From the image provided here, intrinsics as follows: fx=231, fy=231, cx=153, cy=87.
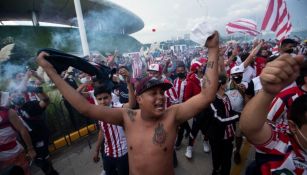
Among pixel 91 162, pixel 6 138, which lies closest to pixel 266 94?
pixel 6 138

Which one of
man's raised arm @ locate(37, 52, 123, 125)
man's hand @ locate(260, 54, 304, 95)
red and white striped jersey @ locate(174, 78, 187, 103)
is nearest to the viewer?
man's hand @ locate(260, 54, 304, 95)

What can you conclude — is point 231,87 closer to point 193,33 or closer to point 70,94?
point 193,33

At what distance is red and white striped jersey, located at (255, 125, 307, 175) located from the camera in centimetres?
155

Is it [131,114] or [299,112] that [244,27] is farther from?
[299,112]

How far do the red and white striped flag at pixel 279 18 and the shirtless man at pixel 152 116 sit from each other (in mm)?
3330

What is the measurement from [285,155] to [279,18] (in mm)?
3901

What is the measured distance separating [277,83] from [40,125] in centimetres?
406

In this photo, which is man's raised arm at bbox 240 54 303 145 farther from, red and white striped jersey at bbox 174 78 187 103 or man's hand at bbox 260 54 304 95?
red and white striped jersey at bbox 174 78 187 103

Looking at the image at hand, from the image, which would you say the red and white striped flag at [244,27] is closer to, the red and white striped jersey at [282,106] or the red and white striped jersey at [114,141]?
the red and white striped jersey at [282,106]

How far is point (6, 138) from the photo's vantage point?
10.3 feet

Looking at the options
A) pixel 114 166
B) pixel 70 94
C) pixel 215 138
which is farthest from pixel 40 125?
pixel 215 138

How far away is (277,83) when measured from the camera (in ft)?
3.80

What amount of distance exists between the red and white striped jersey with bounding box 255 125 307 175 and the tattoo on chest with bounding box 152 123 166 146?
915mm

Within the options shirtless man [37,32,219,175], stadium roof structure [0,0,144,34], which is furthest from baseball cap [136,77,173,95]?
stadium roof structure [0,0,144,34]
